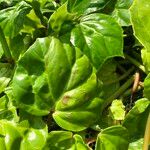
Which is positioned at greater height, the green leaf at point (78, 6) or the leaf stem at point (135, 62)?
the green leaf at point (78, 6)

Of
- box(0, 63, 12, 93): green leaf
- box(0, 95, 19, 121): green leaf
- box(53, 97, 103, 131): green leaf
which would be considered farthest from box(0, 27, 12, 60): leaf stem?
box(53, 97, 103, 131): green leaf

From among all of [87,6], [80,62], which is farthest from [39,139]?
[87,6]

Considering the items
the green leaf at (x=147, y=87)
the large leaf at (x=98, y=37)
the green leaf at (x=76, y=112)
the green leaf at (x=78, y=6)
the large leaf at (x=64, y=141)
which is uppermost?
the green leaf at (x=78, y=6)

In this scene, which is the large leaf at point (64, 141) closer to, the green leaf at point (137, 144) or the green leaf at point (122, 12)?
the green leaf at point (137, 144)

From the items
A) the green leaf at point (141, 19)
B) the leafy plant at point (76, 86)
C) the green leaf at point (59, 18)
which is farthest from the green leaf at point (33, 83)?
the green leaf at point (141, 19)

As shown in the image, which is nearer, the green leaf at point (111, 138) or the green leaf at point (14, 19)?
the green leaf at point (111, 138)

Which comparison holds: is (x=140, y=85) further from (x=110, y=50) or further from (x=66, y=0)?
(x=66, y=0)

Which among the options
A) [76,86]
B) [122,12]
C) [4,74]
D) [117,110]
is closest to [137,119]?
[117,110]

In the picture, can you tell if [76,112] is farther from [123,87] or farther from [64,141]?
[123,87]
